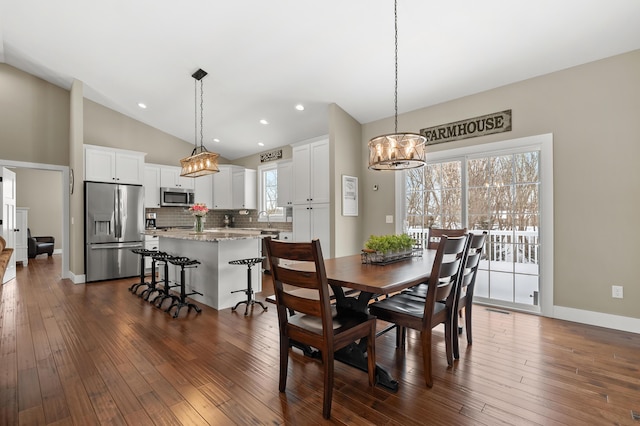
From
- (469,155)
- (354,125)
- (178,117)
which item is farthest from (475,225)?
(178,117)

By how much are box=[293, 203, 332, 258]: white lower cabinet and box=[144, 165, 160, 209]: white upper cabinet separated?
3.23 metres

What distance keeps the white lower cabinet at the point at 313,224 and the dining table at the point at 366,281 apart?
2.20 m

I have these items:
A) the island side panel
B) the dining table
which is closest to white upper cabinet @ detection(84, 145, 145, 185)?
the island side panel

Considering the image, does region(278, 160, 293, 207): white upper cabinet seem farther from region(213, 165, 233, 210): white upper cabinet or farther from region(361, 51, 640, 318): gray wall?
region(361, 51, 640, 318): gray wall

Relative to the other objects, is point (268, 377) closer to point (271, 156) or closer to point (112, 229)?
point (112, 229)

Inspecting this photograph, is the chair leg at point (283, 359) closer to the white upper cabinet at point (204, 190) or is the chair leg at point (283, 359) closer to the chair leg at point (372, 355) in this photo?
the chair leg at point (372, 355)

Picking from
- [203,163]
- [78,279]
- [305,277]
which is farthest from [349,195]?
[78,279]

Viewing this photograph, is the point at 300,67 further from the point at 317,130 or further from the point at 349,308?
the point at 349,308

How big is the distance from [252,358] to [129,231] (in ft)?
14.6

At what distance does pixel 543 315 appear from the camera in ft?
11.5

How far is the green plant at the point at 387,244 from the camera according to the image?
2.51 meters

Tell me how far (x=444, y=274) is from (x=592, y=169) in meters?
2.43

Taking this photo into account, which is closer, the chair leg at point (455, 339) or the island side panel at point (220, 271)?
the chair leg at point (455, 339)

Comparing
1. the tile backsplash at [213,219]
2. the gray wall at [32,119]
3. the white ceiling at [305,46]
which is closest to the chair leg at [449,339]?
the white ceiling at [305,46]
